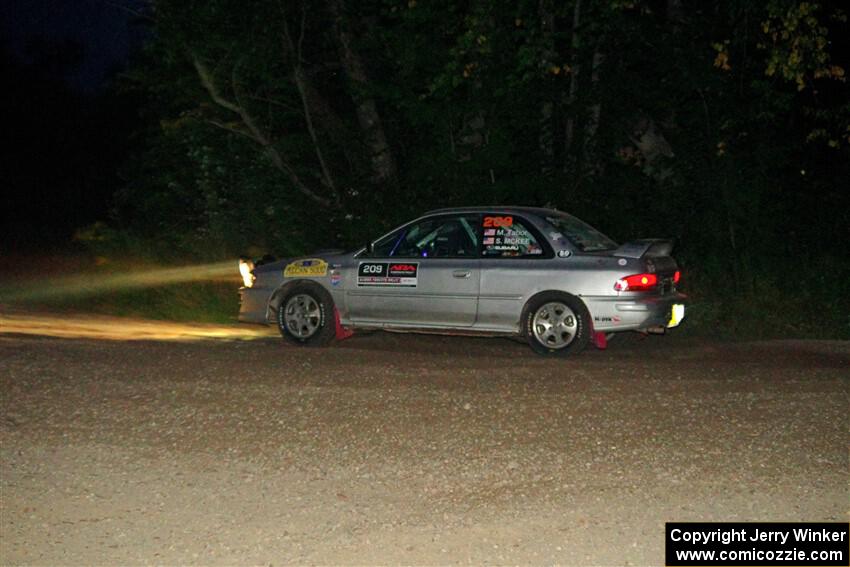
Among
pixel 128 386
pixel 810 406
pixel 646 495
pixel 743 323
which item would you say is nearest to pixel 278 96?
pixel 743 323

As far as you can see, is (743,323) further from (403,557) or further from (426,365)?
(403,557)

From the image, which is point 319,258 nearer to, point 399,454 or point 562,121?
point 399,454

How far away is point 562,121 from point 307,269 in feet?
21.8

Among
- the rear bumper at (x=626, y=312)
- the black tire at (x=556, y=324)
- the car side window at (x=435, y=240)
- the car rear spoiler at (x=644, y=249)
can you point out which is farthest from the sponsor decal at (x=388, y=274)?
the car rear spoiler at (x=644, y=249)

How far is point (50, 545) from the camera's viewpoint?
5.36 metres

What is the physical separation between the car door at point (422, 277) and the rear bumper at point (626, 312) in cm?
125

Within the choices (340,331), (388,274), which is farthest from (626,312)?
(340,331)

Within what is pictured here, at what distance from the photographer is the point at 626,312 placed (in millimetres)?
10586

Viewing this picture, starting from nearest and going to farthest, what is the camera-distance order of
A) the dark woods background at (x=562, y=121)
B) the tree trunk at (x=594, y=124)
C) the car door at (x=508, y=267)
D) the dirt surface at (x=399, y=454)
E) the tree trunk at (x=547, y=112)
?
the dirt surface at (x=399, y=454), the car door at (x=508, y=267), the dark woods background at (x=562, y=121), the tree trunk at (x=547, y=112), the tree trunk at (x=594, y=124)

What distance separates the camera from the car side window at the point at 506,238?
11.2 metres

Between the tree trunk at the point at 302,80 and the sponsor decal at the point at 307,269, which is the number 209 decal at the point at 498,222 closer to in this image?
the sponsor decal at the point at 307,269

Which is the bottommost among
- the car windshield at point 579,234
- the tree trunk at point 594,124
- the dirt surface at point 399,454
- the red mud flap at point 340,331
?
the dirt surface at point 399,454

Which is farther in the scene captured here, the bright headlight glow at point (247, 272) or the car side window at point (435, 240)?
the bright headlight glow at point (247, 272)

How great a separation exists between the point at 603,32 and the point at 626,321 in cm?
715
